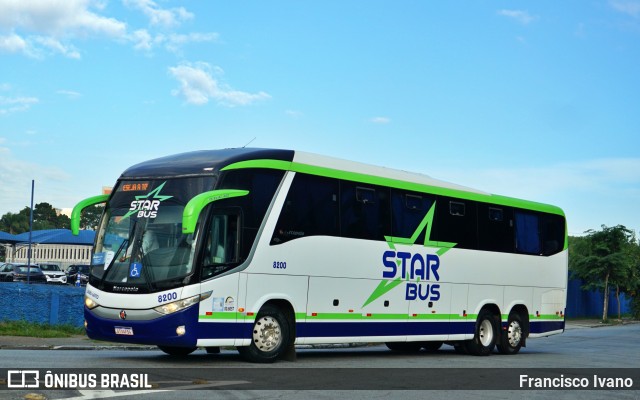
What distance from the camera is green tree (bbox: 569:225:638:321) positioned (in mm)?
50000

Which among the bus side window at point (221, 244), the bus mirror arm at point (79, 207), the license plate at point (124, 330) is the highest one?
the bus mirror arm at point (79, 207)

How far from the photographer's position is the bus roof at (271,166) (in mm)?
Result: 15477

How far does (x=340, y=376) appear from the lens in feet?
44.7

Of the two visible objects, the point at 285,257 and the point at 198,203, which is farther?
the point at 285,257

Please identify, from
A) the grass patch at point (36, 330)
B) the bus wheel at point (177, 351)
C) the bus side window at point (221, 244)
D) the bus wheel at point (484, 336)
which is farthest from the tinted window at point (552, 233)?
the grass patch at point (36, 330)

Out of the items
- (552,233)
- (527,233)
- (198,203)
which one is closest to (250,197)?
(198,203)

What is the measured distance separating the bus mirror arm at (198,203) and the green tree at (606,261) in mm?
38587

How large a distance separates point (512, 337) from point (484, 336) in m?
1.06

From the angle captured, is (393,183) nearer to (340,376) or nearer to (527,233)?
(527,233)

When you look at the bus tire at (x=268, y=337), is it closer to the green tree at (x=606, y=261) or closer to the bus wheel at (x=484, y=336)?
the bus wheel at (x=484, y=336)

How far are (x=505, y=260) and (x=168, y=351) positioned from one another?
887 cm

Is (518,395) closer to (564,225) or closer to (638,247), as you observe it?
(564,225)

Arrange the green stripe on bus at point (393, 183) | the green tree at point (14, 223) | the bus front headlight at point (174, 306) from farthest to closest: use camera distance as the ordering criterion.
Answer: the green tree at point (14, 223)
the green stripe on bus at point (393, 183)
the bus front headlight at point (174, 306)

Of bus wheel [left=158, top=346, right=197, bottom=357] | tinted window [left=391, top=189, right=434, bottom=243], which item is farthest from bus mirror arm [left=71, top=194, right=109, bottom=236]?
tinted window [left=391, top=189, right=434, bottom=243]
